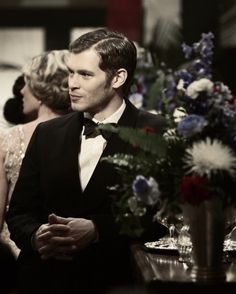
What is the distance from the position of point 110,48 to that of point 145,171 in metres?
0.90

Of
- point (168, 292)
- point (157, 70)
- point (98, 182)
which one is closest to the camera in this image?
point (168, 292)

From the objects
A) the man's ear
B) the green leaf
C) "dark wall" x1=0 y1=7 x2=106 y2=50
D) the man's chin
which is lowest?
the green leaf

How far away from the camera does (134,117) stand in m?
3.91

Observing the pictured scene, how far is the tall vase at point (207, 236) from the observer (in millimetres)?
3107

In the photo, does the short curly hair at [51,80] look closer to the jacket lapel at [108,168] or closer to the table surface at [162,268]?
the jacket lapel at [108,168]

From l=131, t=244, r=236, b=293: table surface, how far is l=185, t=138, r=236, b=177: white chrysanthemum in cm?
34

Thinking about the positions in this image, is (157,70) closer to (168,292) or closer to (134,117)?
(134,117)

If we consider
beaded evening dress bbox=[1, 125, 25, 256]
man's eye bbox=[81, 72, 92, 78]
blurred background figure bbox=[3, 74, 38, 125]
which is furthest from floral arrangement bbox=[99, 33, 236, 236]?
blurred background figure bbox=[3, 74, 38, 125]

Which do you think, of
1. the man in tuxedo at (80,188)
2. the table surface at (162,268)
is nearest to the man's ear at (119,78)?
the man in tuxedo at (80,188)

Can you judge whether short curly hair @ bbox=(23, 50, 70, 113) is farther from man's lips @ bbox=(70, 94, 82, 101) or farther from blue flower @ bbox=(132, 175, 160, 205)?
blue flower @ bbox=(132, 175, 160, 205)

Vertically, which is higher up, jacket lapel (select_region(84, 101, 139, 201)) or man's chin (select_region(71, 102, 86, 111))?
man's chin (select_region(71, 102, 86, 111))

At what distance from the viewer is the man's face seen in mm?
3842

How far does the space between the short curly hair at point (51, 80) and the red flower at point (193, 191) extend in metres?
1.71

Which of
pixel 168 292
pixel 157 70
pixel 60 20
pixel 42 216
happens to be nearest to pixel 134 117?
pixel 42 216
